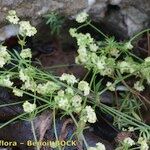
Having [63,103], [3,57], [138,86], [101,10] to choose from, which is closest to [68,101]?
[63,103]

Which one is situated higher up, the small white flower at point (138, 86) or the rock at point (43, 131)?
the small white flower at point (138, 86)

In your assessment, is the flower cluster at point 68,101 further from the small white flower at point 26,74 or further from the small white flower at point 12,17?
the small white flower at point 12,17

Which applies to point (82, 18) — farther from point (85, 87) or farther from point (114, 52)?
point (85, 87)

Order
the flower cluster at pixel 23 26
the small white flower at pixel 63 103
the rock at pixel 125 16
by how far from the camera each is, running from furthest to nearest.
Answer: the rock at pixel 125 16, the flower cluster at pixel 23 26, the small white flower at pixel 63 103

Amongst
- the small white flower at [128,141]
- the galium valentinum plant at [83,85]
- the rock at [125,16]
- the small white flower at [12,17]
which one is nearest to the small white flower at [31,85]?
the galium valentinum plant at [83,85]

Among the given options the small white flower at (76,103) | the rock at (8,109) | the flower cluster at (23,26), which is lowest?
the small white flower at (76,103)

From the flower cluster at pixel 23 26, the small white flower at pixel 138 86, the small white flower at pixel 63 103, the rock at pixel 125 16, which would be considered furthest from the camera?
the rock at pixel 125 16

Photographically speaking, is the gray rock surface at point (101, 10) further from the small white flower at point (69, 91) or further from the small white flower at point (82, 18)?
the small white flower at point (69, 91)

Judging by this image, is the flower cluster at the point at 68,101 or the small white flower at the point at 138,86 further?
the small white flower at the point at 138,86

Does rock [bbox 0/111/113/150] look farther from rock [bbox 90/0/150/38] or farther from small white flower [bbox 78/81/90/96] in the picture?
rock [bbox 90/0/150/38]
